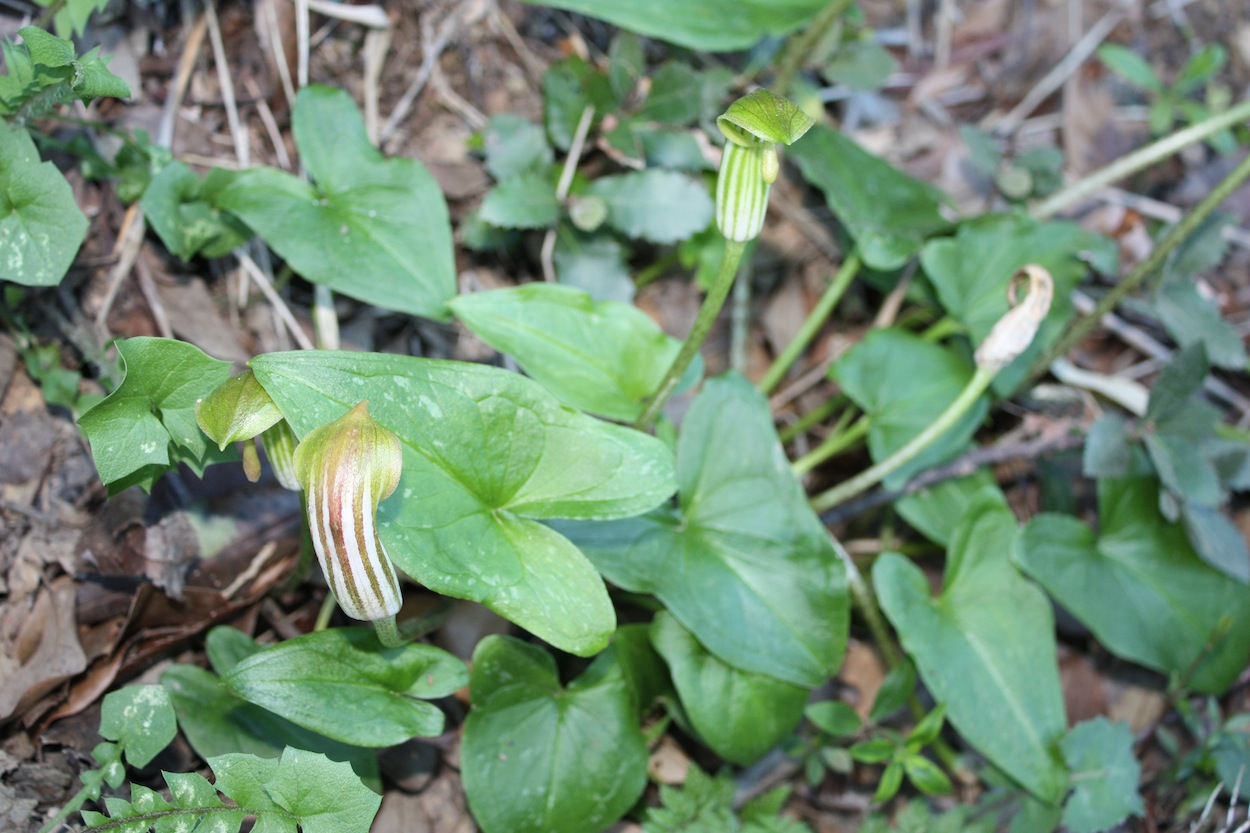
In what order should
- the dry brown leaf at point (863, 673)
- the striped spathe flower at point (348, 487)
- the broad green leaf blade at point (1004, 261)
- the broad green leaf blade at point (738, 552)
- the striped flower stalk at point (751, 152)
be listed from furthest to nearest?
the broad green leaf blade at point (1004, 261), the dry brown leaf at point (863, 673), the broad green leaf blade at point (738, 552), the striped flower stalk at point (751, 152), the striped spathe flower at point (348, 487)

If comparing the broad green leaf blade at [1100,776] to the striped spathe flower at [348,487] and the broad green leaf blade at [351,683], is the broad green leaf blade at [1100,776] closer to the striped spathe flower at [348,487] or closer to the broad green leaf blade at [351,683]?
the broad green leaf blade at [351,683]

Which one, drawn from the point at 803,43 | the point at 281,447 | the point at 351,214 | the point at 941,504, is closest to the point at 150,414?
the point at 281,447

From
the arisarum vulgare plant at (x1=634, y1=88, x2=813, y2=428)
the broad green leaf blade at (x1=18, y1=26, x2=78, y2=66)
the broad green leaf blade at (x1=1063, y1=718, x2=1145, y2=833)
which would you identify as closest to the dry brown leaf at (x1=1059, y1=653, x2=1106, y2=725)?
the broad green leaf blade at (x1=1063, y1=718, x2=1145, y2=833)

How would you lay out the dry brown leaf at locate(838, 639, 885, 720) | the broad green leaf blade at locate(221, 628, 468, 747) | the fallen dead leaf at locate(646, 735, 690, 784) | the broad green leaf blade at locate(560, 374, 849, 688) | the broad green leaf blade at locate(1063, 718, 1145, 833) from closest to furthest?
the broad green leaf blade at locate(221, 628, 468, 747) < the broad green leaf blade at locate(560, 374, 849, 688) < the broad green leaf blade at locate(1063, 718, 1145, 833) < the fallen dead leaf at locate(646, 735, 690, 784) < the dry brown leaf at locate(838, 639, 885, 720)

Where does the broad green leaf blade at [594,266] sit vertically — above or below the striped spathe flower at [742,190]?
below

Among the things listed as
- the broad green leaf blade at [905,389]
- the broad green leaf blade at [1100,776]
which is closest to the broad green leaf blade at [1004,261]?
the broad green leaf blade at [905,389]

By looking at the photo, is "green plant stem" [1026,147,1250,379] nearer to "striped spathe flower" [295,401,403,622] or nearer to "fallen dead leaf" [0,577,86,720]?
"striped spathe flower" [295,401,403,622]

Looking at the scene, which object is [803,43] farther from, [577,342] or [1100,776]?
[1100,776]
